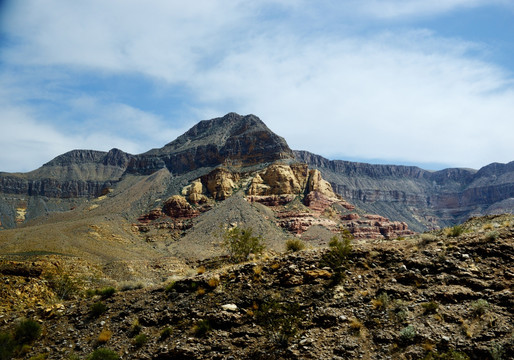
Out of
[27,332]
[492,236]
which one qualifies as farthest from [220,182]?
[492,236]

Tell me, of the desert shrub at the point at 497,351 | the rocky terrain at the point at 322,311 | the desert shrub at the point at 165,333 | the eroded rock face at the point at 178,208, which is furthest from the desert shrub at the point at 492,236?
the eroded rock face at the point at 178,208

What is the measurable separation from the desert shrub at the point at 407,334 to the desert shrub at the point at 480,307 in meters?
2.08

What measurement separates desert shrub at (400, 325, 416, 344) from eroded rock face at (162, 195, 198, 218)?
332 feet

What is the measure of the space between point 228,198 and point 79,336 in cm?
9761

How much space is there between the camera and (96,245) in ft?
233

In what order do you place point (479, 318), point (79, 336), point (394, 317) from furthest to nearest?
point (79, 336) < point (394, 317) < point (479, 318)

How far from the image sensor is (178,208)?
11331cm

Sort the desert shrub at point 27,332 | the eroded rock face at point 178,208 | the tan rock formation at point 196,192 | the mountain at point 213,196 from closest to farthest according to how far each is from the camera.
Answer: the desert shrub at point 27,332 → the mountain at point 213,196 → the eroded rock face at point 178,208 → the tan rock formation at point 196,192

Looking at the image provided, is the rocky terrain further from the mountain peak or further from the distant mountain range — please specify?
the mountain peak

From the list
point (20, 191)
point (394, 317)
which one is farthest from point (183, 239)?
point (20, 191)

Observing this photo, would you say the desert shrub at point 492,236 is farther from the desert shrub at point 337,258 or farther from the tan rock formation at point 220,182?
the tan rock formation at point 220,182

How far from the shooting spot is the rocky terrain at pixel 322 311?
11422 mm

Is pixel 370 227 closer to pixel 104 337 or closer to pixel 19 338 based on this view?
pixel 104 337

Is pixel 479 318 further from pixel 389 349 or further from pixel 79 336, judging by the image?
pixel 79 336
